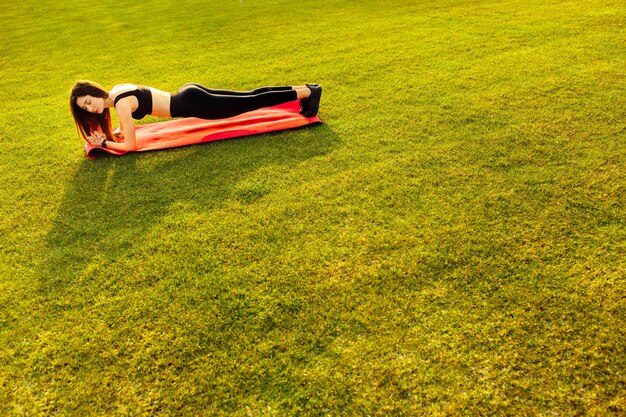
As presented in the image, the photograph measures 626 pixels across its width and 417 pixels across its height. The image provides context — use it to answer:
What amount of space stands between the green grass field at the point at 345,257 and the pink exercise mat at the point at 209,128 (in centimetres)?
13

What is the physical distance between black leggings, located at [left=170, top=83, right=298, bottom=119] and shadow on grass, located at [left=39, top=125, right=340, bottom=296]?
35 cm

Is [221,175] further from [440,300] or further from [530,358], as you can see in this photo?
[530,358]

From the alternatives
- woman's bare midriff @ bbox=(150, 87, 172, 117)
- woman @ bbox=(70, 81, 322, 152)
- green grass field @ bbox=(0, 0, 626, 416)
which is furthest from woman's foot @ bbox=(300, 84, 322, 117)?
woman's bare midriff @ bbox=(150, 87, 172, 117)

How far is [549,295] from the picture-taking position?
7.34 feet

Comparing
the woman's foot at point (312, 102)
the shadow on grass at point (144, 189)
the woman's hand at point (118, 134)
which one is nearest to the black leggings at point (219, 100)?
the woman's foot at point (312, 102)

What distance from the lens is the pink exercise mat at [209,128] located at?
3900 mm

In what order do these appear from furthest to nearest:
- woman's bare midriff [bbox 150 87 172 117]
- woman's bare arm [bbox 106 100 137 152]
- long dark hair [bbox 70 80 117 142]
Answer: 1. woman's bare midriff [bbox 150 87 172 117]
2. woman's bare arm [bbox 106 100 137 152]
3. long dark hair [bbox 70 80 117 142]

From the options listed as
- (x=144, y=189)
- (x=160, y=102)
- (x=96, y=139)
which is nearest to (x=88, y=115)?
(x=96, y=139)

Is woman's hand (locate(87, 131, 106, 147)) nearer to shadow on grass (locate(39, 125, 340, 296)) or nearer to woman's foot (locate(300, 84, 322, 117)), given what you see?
shadow on grass (locate(39, 125, 340, 296))

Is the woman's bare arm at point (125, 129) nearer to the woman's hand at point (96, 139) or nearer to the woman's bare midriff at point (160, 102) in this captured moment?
the woman's hand at point (96, 139)

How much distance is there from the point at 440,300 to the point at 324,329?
0.66 meters

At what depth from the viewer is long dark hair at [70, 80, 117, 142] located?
348 cm

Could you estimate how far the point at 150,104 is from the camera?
12.6ft

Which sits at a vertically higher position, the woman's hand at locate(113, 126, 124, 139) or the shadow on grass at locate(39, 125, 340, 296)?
the woman's hand at locate(113, 126, 124, 139)
